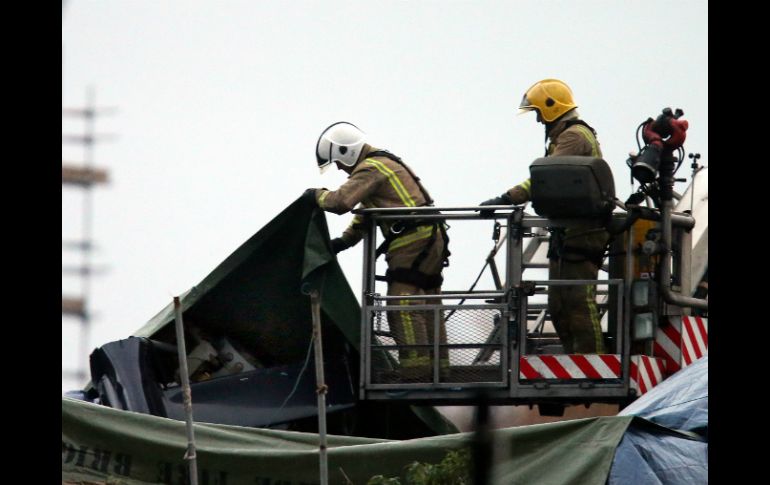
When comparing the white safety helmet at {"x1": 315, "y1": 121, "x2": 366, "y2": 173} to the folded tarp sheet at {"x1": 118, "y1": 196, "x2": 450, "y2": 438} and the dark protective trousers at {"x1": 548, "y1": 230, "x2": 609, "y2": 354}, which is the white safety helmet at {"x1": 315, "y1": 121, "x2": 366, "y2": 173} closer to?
the folded tarp sheet at {"x1": 118, "y1": 196, "x2": 450, "y2": 438}

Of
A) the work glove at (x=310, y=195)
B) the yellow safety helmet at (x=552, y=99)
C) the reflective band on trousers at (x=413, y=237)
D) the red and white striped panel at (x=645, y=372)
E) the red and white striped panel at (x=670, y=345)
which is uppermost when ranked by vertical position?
the yellow safety helmet at (x=552, y=99)

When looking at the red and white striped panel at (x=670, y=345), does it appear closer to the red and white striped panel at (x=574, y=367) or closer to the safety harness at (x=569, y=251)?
the red and white striped panel at (x=574, y=367)

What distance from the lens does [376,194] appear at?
1162 cm

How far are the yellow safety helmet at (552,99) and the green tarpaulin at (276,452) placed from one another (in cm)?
299

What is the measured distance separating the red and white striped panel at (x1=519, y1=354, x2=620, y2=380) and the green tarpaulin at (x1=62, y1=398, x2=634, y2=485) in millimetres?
1381

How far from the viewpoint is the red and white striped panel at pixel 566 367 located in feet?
35.9

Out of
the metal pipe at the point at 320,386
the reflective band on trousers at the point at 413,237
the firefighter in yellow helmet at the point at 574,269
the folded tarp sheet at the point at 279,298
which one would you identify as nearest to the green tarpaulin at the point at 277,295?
the folded tarp sheet at the point at 279,298

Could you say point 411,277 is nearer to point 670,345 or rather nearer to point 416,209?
point 416,209

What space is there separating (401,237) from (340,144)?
3.19ft

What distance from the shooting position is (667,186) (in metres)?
11.3

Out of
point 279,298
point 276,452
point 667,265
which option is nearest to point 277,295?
point 279,298

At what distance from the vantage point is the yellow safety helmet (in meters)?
11.8
